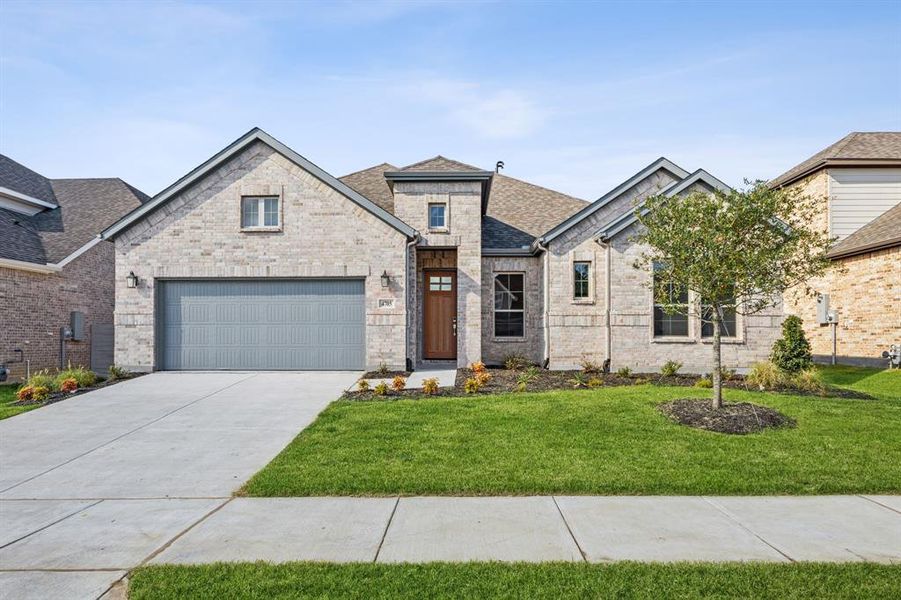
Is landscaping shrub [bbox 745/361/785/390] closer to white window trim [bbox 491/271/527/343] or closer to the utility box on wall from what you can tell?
white window trim [bbox 491/271/527/343]

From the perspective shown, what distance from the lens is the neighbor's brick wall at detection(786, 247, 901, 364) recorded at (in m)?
16.1

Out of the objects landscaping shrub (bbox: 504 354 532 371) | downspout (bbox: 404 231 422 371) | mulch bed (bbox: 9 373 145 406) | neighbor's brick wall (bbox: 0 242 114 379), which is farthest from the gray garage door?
neighbor's brick wall (bbox: 0 242 114 379)

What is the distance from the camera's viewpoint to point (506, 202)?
20.3 metres

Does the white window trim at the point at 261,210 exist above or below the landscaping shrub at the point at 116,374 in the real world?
above

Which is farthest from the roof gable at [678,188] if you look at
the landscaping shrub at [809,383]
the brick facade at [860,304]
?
the landscaping shrub at [809,383]

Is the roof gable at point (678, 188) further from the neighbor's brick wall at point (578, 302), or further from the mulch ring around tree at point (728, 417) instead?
the mulch ring around tree at point (728, 417)

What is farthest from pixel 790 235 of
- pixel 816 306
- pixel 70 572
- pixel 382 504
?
pixel 816 306

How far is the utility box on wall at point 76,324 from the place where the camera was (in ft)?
55.8

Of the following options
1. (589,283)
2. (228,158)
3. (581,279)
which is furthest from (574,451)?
(228,158)

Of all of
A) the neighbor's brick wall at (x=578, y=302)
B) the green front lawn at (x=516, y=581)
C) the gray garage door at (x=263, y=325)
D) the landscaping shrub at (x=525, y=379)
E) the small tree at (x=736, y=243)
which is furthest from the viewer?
the neighbor's brick wall at (x=578, y=302)

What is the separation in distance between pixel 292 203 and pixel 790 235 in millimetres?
11702

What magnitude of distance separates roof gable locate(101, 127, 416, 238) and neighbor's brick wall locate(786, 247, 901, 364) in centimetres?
1164

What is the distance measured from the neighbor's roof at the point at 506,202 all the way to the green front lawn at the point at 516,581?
514 inches

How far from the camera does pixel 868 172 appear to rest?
65.3ft
